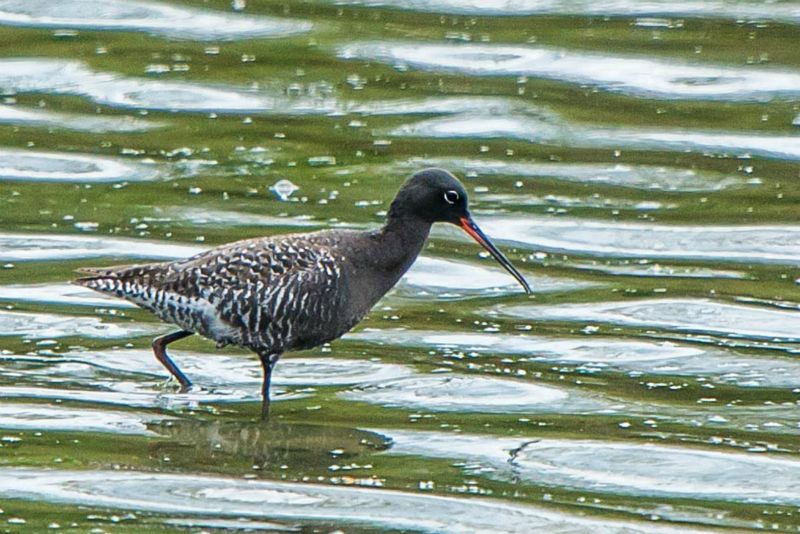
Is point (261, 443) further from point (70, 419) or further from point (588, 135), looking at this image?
point (588, 135)

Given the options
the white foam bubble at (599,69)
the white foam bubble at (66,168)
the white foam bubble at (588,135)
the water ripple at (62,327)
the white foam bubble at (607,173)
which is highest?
the white foam bubble at (599,69)

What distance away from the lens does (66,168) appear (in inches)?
510

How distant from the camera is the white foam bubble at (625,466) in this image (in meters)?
7.92

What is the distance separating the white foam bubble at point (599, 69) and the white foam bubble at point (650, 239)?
2.37 meters

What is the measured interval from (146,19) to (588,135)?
4.12 metres

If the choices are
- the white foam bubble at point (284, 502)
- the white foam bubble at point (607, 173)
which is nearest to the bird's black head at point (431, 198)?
the white foam bubble at point (284, 502)

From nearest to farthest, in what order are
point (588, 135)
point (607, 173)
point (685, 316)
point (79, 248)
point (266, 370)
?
1. point (266, 370)
2. point (685, 316)
3. point (79, 248)
4. point (607, 173)
5. point (588, 135)

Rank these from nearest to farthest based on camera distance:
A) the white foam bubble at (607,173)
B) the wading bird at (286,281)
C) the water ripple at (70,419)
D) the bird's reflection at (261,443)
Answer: the bird's reflection at (261,443)
the water ripple at (70,419)
the wading bird at (286,281)
the white foam bubble at (607,173)

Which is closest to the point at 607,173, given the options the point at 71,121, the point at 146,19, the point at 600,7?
the point at 600,7

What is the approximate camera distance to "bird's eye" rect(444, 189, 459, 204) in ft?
31.8

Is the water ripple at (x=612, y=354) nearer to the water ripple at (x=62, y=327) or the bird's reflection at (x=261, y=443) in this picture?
the water ripple at (x=62, y=327)

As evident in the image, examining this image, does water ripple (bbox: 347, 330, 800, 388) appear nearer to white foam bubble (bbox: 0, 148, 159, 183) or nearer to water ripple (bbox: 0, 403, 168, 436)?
water ripple (bbox: 0, 403, 168, 436)

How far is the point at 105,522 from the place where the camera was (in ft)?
24.6

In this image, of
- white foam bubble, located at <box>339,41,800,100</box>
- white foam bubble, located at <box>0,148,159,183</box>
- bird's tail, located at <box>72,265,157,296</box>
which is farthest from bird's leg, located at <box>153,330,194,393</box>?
white foam bubble, located at <box>339,41,800,100</box>
